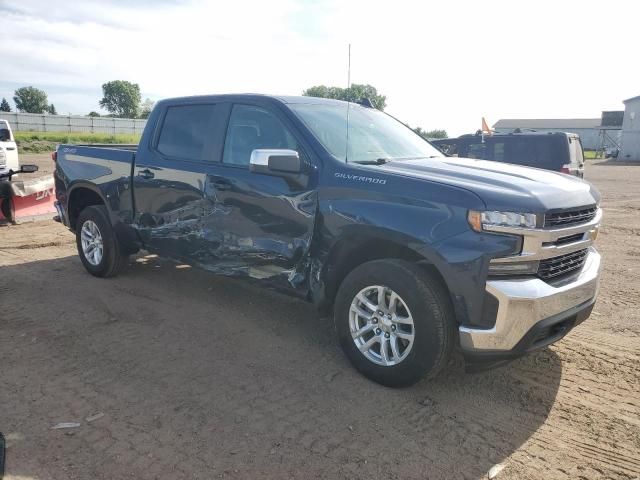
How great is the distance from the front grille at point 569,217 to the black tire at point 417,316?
77cm

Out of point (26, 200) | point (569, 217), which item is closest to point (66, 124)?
point (26, 200)

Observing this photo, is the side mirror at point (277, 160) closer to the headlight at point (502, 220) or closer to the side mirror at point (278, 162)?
the side mirror at point (278, 162)

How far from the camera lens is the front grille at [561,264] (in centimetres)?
325

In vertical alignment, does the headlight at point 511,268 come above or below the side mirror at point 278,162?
below

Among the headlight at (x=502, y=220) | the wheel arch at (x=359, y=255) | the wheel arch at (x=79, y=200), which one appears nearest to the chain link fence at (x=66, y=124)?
the wheel arch at (x=79, y=200)

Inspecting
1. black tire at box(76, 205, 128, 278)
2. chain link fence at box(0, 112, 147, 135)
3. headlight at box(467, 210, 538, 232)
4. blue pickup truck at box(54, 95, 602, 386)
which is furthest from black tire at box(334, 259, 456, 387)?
chain link fence at box(0, 112, 147, 135)

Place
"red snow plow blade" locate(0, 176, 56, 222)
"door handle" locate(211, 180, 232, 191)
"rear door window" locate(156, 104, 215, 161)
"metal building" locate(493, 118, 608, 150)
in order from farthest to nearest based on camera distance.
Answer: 1. "metal building" locate(493, 118, 608, 150)
2. "red snow plow blade" locate(0, 176, 56, 222)
3. "rear door window" locate(156, 104, 215, 161)
4. "door handle" locate(211, 180, 232, 191)

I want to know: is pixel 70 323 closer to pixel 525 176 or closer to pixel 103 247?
pixel 103 247

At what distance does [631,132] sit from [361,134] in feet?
182

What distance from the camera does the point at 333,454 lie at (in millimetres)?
2887

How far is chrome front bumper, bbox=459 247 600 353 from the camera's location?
9.97 ft

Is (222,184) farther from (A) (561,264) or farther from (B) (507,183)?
(A) (561,264)

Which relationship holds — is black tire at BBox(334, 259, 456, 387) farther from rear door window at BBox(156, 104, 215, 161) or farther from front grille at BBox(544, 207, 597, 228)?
rear door window at BBox(156, 104, 215, 161)

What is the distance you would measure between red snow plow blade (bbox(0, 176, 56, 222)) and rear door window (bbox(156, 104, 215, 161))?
202 inches
